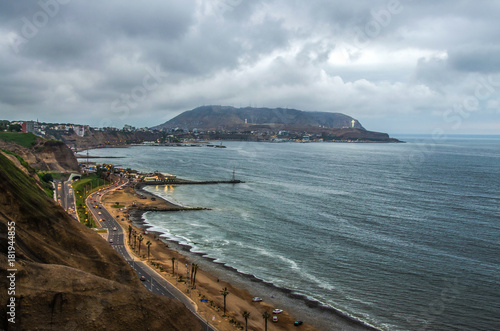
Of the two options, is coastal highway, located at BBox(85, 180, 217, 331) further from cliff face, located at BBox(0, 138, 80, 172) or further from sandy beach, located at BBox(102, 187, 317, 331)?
cliff face, located at BBox(0, 138, 80, 172)

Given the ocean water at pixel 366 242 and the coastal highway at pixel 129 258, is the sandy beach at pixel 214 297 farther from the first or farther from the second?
the ocean water at pixel 366 242

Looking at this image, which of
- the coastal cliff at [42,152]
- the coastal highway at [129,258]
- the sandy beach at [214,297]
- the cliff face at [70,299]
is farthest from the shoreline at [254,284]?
the coastal cliff at [42,152]

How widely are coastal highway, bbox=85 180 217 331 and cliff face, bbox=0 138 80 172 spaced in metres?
43.0

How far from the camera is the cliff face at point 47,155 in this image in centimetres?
12056

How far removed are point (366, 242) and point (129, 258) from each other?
36.0 meters

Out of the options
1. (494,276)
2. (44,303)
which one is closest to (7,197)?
(44,303)

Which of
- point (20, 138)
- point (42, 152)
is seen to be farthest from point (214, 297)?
point (20, 138)

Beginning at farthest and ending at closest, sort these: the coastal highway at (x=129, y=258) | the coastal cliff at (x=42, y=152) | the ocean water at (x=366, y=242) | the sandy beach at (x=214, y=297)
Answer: the coastal cliff at (x=42, y=152) < the ocean water at (x=366, y=242) < the coastal highway at (x=129, y=258) < the sandy beach at (x=214, y=297)

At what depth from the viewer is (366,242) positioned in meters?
58.8

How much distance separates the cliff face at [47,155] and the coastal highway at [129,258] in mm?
42977

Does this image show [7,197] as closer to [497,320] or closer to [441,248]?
[497,320]

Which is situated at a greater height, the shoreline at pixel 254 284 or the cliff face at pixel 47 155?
the cliff face at pixel 47 155

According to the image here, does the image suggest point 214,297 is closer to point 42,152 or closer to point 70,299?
point 70,299

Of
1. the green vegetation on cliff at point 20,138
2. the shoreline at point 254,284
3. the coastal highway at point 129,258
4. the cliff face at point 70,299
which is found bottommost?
the shoreline at point 254,284
